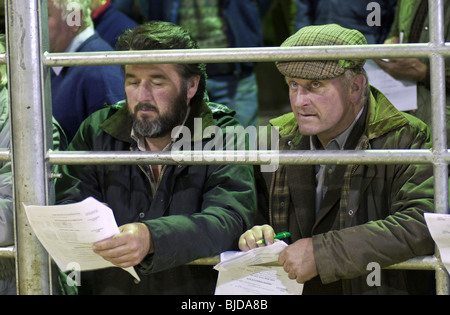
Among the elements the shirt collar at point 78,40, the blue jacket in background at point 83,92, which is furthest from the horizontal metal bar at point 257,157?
the shirt collar at point 78,40

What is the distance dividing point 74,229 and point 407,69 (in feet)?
5.21

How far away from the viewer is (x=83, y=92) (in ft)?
8.16

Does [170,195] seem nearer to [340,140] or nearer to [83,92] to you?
[340,140]

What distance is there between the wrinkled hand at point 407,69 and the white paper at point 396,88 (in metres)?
0.02

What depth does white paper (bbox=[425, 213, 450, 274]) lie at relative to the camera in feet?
5.12

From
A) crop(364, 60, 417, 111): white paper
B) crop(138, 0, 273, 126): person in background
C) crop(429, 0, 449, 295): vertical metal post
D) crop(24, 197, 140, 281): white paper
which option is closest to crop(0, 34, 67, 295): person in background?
crop(24, 197, 140, 281): white paper

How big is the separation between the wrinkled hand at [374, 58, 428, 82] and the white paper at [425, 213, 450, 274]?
114cm

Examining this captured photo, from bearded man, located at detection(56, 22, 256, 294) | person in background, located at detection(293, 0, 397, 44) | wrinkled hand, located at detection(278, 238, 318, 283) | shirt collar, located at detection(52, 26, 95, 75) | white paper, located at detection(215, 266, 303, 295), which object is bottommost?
white paper, located at detection(215, 266, 303, 295)

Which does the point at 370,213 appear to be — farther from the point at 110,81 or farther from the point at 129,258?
the point at 110,81

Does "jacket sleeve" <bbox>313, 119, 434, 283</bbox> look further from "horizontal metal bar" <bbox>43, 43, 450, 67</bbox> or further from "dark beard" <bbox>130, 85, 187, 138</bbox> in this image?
"dark beard" <bbox>130, 85, 187, 138</bbox>

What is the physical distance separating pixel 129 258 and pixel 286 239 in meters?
0.53

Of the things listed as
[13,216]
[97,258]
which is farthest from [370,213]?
[13,216]

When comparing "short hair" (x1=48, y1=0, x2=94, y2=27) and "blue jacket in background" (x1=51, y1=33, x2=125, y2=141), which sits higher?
"short hair" (x1=48, y1=0, x2=94, y2=27)

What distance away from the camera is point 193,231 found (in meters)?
1.71
